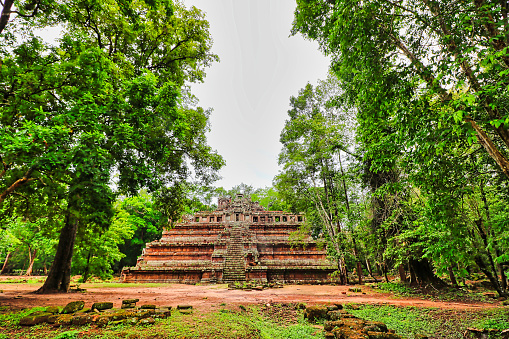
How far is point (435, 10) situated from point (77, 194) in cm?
913

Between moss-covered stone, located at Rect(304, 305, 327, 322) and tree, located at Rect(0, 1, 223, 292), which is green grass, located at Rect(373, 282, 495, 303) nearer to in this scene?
moss-covered stone, located at Rect(304, 305, 327, 322)

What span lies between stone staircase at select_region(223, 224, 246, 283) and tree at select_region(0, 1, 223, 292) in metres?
9.23

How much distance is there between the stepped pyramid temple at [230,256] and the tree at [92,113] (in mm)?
9060

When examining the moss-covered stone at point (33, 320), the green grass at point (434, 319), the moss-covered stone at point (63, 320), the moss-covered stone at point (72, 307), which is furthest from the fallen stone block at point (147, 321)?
the green grass at point (434, 319)

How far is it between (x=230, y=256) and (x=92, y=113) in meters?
16.4

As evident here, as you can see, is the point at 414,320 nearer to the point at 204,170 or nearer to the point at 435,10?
the point at 435,10

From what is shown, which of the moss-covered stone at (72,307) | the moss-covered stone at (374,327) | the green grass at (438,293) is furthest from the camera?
the green grass at (438,293)

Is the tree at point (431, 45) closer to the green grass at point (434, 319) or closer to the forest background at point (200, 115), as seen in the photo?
the forest background at point (200, 115)

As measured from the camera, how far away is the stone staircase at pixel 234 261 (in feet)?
56.7

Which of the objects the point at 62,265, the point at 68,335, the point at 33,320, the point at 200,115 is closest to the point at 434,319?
the point at 68,335

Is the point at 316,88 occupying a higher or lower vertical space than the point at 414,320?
higher

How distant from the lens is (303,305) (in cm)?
739

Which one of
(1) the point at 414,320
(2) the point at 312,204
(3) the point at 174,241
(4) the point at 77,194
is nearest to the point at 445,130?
(1) the point at 414,320

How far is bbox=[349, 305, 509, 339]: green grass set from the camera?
4.97 m
